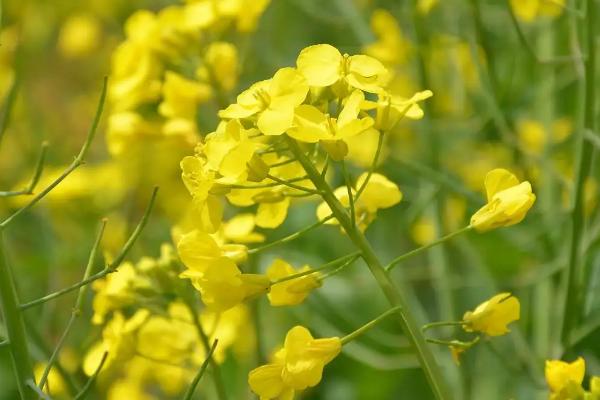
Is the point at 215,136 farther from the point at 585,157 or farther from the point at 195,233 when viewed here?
the point at 585,157

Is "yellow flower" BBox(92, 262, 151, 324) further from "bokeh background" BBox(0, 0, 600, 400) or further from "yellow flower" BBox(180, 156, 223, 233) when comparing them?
"yellow flower" BBox(180, 156, 223, 233)

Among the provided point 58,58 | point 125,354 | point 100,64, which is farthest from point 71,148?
point 125,354

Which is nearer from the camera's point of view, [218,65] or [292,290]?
[292,290]

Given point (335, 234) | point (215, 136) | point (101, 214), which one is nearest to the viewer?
point (215, 136)

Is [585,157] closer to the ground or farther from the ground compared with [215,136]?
closer to the ground

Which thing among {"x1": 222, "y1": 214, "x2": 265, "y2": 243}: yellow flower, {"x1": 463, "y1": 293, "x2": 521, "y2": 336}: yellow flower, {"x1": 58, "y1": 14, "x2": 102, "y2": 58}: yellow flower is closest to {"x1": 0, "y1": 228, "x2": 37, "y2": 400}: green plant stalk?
{"x1": 222, "y1": 214, "x2": 265, "y2": 243}: yellow flower

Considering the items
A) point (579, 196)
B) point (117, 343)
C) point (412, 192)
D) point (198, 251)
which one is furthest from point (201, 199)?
point (412, 192)

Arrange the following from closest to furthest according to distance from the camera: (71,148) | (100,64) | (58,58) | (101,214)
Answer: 1. (101,214)
2. (71,148)
3. (100,64)
4. (58,58)

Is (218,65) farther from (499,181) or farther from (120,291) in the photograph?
(499,181)
